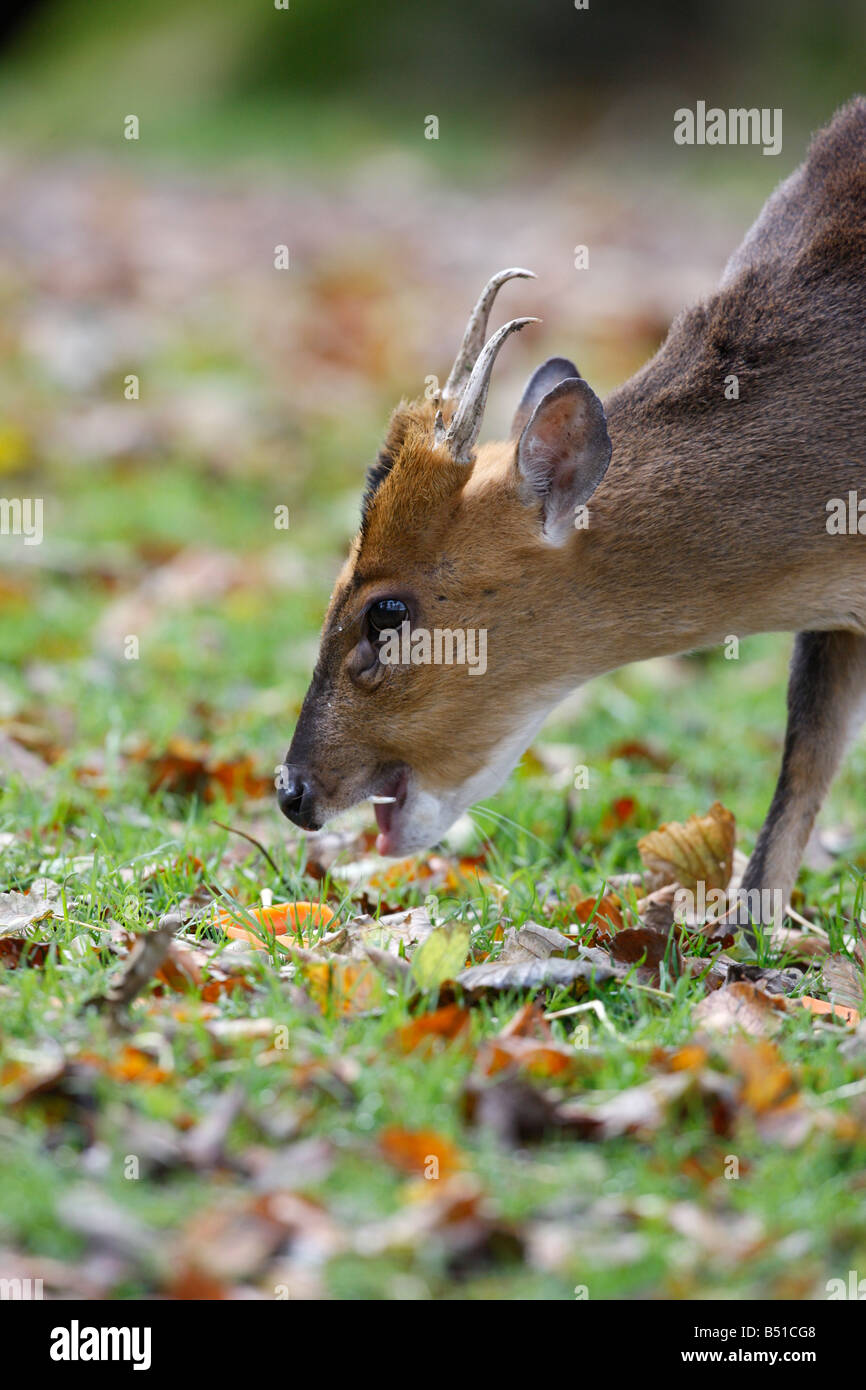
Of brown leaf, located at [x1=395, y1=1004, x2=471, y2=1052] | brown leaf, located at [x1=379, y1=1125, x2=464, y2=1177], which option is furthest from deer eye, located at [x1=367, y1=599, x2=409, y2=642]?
brown leaf, located at [x1=379, y1=1125, x2=464, y2=1177]

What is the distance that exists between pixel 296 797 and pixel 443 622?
0.56 meters

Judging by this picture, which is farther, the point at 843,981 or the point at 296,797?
the point at 296,797

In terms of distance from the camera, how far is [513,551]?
399 centimetres

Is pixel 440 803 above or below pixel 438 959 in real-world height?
above

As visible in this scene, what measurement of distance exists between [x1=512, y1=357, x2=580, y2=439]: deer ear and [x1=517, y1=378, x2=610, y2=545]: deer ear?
0.20 metres

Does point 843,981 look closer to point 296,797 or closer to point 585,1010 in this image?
point 585,1010

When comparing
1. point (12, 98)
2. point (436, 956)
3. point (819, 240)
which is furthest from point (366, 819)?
point (12, 98)

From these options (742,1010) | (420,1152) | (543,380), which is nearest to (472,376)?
(543,380)

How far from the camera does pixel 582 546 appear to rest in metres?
4.03

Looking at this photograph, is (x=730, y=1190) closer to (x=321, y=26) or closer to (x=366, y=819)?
(x=366, y=819)

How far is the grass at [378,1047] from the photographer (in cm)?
251

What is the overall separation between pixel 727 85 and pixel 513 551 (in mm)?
14904

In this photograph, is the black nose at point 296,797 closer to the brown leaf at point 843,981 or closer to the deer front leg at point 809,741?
the deer front leg at point 809,741

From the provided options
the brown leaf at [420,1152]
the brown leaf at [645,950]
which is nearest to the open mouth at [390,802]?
the brown leaf at [645,950]
